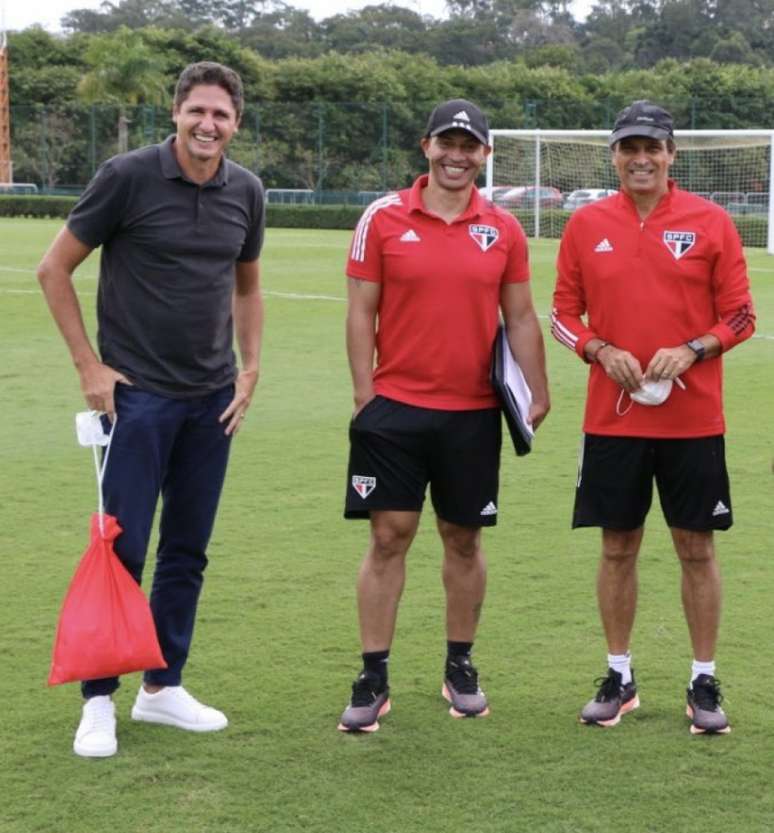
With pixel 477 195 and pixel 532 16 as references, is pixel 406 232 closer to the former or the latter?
pixel 477 195

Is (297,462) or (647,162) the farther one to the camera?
(297,462)

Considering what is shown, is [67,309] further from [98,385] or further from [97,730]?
[97,730]

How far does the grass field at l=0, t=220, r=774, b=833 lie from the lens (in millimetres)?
4168

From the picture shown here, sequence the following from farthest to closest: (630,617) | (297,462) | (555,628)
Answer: (297,462), (555,628), (630,617)

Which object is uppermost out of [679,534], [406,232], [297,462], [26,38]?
[26,38]

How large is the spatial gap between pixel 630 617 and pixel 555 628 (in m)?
0.86

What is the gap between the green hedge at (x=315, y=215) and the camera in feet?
104

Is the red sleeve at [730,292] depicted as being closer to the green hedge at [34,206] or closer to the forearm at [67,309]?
the forearm at [67,309]

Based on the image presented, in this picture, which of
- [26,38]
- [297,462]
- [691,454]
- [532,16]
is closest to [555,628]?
[691,454]

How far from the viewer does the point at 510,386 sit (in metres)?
4.77

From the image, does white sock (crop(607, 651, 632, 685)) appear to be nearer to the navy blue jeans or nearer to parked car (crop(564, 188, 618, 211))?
the navy blue jeans

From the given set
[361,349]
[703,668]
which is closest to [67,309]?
[361,349]

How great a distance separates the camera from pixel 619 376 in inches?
183

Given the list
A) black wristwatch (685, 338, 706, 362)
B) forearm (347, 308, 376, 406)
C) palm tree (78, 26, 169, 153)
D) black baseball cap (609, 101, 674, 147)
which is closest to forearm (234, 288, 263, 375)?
forearm (347, 308, 376, 406)
